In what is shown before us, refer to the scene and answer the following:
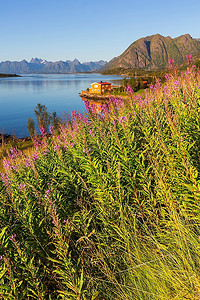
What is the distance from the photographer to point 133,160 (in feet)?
11.4

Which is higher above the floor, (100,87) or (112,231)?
(100,87)

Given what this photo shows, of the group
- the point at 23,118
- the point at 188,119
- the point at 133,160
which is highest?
the point at 188,119

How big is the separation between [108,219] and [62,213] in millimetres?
765

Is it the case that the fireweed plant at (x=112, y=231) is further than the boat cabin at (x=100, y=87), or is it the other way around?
the boat cabin at (x=100, y=87)

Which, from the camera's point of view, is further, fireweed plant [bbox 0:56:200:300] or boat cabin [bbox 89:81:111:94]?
boat cabin [bbox 89:81:111:94]

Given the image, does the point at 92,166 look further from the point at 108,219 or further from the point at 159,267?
the point at 159,267

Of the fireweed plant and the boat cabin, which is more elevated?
the boat cabin

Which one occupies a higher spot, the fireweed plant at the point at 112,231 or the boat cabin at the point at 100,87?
the boat cabin at the point at 100,87

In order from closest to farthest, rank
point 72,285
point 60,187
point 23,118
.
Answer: point 72,285, point 60,187, point 23,118

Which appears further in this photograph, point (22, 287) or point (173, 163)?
point (173, 163)

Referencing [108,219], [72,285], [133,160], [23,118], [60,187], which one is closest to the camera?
[72,285]

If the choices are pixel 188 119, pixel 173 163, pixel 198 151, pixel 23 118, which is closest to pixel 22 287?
pixel 173 163

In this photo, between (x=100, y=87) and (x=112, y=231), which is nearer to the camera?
(x=112, y=231)

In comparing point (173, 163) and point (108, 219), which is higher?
point (173, 163)
